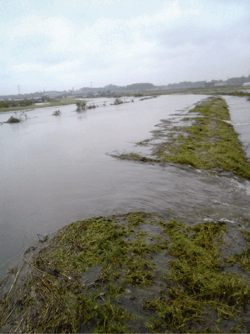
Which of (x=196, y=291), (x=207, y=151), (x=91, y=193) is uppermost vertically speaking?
(x=207, y=151)

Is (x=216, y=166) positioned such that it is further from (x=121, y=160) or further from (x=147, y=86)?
(x=147, y=86)

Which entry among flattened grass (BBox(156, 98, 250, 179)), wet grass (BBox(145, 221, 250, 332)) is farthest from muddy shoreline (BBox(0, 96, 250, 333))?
flattened grass (BBox(156, 98, 250, 179))

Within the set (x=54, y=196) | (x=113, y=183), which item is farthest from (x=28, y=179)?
(x=113, y=183)

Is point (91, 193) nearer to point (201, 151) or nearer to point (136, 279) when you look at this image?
point (136, 279)

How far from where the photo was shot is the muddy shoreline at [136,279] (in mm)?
2363

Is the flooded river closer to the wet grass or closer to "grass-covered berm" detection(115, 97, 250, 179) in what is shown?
"grass-covered berm" detection(115, 97, 250, 179)

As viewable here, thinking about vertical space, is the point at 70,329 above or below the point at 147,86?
below

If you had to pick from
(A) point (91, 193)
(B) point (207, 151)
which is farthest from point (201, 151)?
(A) point (91, 193)

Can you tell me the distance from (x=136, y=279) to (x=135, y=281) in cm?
3

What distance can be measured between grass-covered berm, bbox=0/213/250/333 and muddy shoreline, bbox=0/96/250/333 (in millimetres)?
12

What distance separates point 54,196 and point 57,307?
148 inches

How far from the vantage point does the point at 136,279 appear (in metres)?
→ 2.89

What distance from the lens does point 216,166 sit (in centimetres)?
711

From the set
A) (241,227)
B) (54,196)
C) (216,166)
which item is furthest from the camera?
(216,166)
